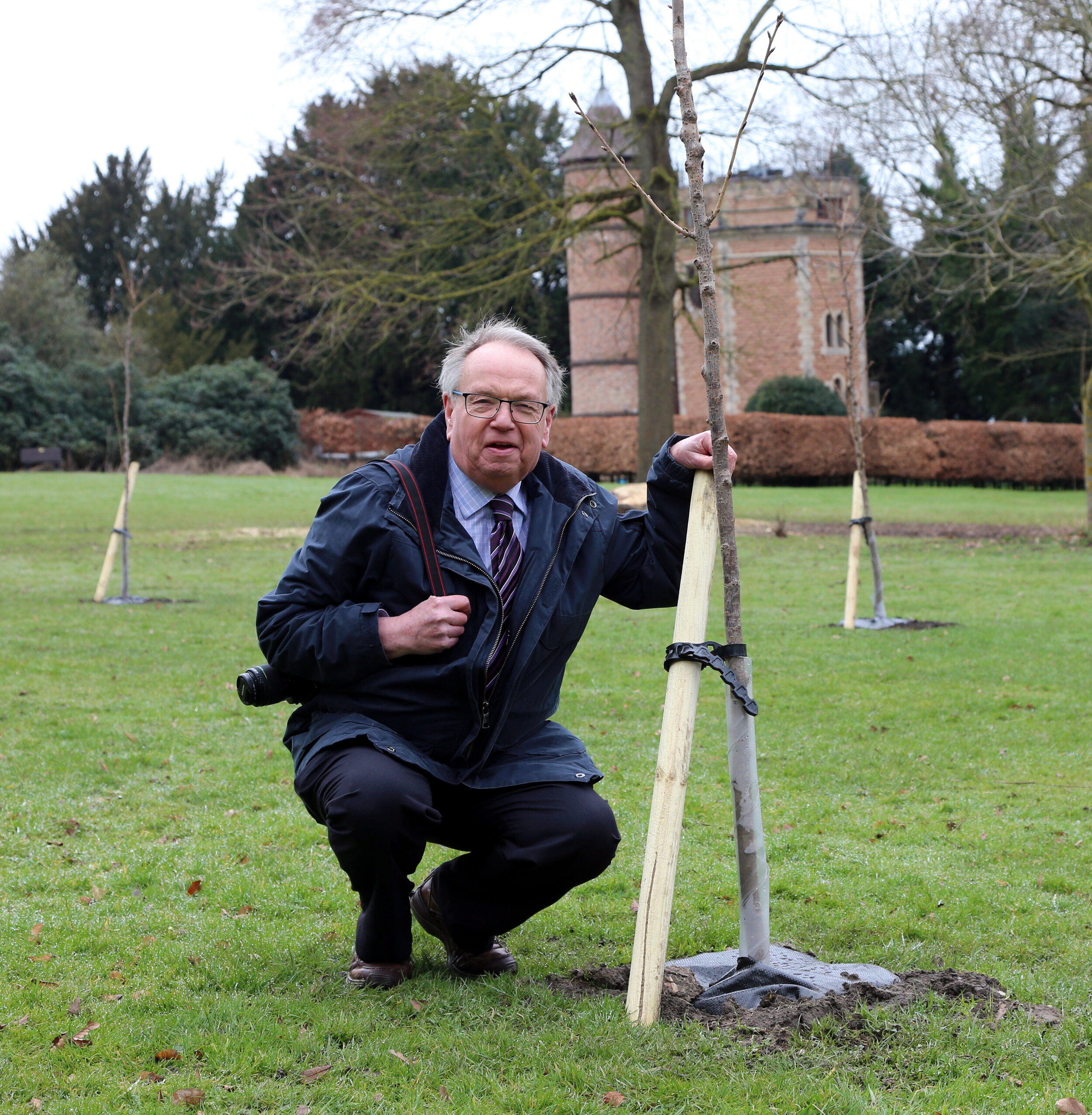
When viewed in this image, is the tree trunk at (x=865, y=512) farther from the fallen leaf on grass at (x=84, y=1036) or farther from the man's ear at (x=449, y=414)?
the fallen leaf on grass at (x=84, y=1036)

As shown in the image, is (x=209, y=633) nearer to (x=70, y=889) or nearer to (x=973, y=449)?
(x=70, y=889)

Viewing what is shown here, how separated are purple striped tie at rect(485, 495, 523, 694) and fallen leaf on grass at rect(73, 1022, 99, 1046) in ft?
4.40

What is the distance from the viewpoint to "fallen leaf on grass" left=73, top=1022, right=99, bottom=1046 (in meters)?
3.11

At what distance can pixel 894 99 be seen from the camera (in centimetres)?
1709

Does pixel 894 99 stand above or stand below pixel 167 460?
above

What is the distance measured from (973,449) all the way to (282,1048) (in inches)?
1425

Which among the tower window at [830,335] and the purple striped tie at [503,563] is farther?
the tower window at [830,335]

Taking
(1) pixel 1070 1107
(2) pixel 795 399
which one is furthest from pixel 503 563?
(2) pixel 795 399

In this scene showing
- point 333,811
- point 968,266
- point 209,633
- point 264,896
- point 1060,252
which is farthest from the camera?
point 968,266

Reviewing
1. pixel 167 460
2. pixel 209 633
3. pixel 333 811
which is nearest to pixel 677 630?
pixel 333 811

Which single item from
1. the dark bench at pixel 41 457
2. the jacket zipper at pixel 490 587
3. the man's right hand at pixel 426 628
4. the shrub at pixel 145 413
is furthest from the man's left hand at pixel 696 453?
the dark bench at pixel 41 457

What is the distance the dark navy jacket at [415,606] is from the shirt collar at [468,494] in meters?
0.04

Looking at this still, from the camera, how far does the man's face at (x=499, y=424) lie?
3.45 m

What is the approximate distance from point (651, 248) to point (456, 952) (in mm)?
19411
